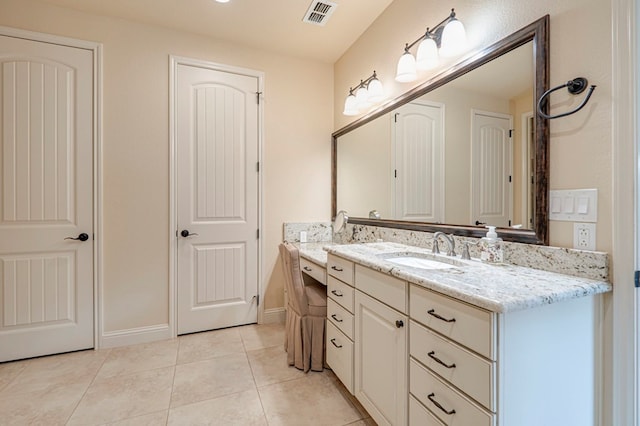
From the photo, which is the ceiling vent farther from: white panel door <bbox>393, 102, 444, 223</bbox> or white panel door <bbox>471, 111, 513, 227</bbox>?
white panel door <bbox>471, 111, 513, 227</bbox>

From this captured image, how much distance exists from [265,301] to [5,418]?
1777mm

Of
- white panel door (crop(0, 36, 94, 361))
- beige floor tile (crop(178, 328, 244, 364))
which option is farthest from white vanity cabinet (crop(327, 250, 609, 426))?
white panel door (crop(0, 36, 94, 361))

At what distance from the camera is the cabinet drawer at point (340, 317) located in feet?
5.47

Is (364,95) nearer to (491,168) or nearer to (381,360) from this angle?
(491,168)

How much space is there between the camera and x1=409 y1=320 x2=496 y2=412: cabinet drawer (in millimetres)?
880

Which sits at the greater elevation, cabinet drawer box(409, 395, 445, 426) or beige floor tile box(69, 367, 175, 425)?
cabinet drawer box(409, 395, 445, 426)

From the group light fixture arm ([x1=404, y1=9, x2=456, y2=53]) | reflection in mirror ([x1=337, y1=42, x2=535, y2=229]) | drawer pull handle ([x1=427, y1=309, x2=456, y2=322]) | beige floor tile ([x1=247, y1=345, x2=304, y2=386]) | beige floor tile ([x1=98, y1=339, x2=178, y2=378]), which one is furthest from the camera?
beige floor tile ([x1=98, y1=339, x2=178, y2=378])

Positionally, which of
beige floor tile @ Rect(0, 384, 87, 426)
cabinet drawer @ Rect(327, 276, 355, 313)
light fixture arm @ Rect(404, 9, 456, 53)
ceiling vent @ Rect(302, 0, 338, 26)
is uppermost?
ceiling vent @ Rect(302, 0, 338, 26)

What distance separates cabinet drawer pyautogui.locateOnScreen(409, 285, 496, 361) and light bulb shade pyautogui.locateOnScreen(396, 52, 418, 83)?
143 centimetres

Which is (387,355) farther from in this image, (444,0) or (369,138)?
(444,0)

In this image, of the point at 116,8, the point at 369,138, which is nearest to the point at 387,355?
the point at 369,138

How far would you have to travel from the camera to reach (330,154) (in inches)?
126

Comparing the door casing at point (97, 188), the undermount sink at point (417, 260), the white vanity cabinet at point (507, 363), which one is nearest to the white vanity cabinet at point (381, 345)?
the white vanity cabinet at point (507, 363)

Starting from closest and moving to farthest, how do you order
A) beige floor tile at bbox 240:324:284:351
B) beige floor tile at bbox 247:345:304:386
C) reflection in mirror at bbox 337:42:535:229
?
1. reflection in mirror at bbox 337:42:535:229
2. beige floor tile at bbox 247:345:304:386
3. beige floor tile at bbox 240:324:284:351
